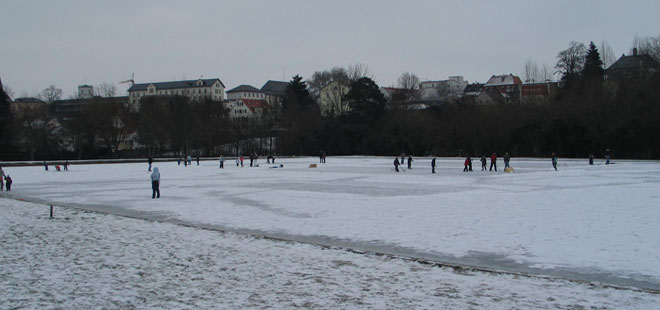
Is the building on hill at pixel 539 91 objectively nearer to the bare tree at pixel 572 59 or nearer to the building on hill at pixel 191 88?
the bare tree at pixel 572 59

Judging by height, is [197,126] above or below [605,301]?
above

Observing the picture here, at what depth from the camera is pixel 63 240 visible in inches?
503

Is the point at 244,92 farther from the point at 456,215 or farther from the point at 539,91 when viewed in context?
the point at 456,215

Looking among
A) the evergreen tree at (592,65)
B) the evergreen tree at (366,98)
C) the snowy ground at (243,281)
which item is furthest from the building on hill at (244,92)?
the snowy ground at (243,281)

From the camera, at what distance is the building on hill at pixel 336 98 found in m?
98.4

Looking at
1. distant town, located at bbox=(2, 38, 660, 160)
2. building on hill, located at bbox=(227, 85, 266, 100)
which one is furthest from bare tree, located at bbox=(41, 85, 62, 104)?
building on hill, located at bbox=(227, 85, 266, 100)

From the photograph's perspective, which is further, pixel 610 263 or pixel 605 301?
pixel 610 263

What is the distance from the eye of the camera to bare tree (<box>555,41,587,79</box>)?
7712 cm

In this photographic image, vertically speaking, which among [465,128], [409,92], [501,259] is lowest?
[501,259]

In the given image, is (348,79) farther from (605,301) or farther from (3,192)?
(605,301)

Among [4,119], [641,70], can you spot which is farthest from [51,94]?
[641,70]

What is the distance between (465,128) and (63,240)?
63362mm

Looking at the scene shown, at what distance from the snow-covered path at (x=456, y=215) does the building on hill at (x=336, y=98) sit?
2770 inches

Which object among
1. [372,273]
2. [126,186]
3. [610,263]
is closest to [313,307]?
[372,273]
